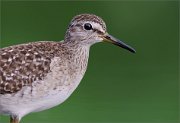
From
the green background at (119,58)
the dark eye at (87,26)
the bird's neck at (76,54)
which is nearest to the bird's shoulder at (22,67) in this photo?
the bird's neck at (76,54)

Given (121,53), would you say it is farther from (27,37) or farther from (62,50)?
(62,50)

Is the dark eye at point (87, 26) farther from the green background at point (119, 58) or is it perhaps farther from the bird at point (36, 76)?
the green background at point (119, 58)

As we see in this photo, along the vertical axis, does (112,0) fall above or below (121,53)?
above

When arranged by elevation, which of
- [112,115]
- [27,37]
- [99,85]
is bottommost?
[112,115]

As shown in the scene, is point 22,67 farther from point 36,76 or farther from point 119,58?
point 119,58

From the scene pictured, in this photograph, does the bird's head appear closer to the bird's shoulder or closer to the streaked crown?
the streaked crown

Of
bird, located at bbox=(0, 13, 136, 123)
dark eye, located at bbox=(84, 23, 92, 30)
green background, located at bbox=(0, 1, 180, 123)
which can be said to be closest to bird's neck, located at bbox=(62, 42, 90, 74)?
bird, located at bbox=(0, 13, 136, 123)

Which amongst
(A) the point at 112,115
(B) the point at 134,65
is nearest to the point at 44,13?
(B) the point at 134,65
